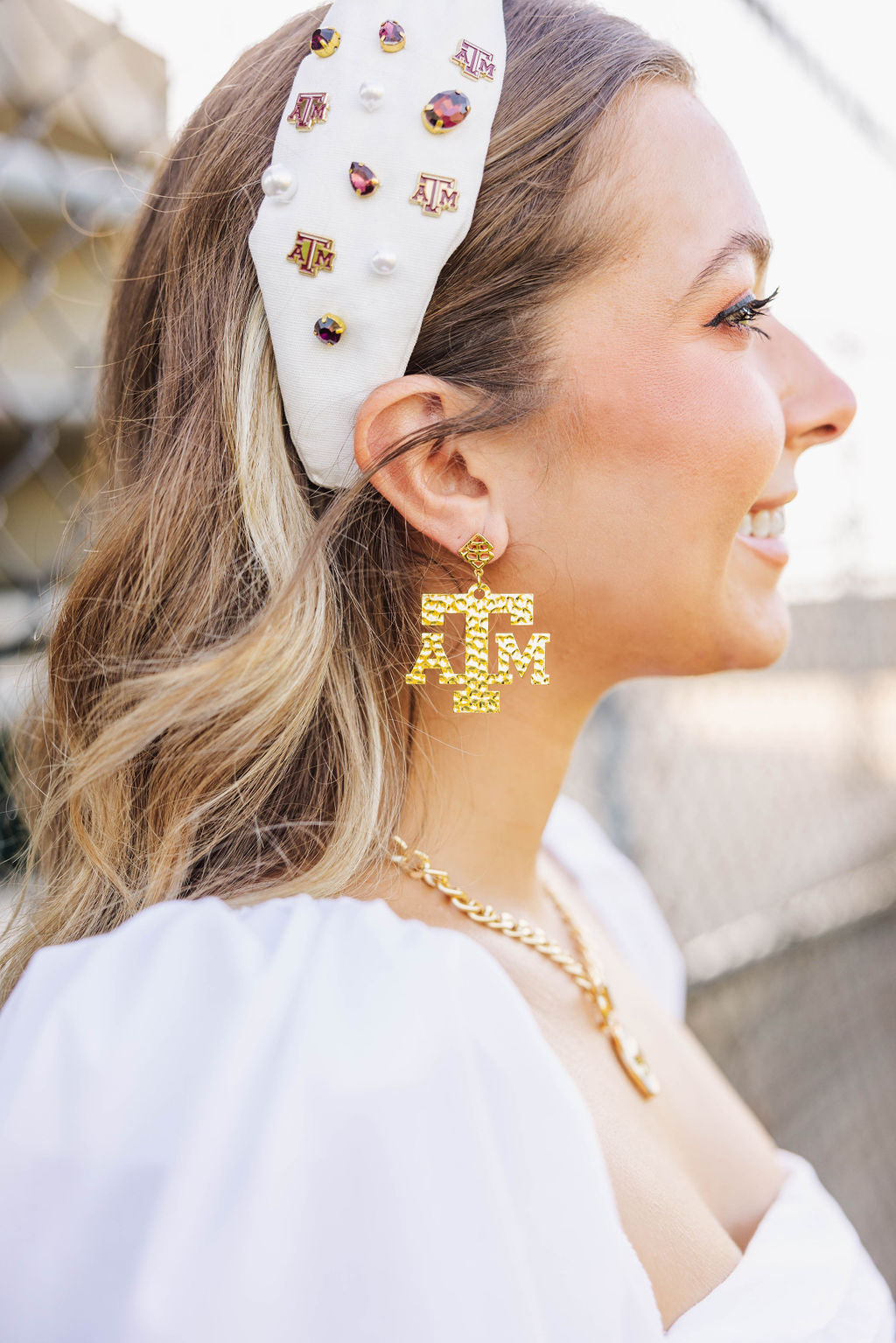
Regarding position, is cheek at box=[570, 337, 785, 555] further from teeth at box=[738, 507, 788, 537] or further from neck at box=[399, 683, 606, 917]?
neck at box=[399, 683, 606, 917]

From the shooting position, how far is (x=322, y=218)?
88cm

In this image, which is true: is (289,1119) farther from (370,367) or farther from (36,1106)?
(370,367)

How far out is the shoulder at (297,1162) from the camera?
0.63 m

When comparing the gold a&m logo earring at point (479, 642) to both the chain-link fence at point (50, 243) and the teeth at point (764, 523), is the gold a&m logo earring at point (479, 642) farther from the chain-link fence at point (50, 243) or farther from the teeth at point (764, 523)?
the chain-link fence at point (50, 243)

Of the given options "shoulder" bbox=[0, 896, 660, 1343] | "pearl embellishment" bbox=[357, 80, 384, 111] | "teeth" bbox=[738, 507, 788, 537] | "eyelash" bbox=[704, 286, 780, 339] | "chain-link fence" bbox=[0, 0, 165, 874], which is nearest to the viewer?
"shoulder" bbox=[0, 896, 660, 1343]

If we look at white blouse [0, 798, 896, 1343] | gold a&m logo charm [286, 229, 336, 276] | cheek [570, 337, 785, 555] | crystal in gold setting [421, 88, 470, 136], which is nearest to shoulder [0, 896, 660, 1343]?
white blouse [0, 798, 896, 1343]

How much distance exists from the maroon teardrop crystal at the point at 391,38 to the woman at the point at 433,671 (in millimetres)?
44

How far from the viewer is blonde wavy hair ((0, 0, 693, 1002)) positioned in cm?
91

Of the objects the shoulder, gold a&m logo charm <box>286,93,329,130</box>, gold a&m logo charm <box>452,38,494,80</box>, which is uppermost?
gold a&m logo charm <box>452,38,494,80</box>

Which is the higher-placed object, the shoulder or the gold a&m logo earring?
the gold a&m logo earring

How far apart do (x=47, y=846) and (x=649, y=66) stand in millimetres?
986

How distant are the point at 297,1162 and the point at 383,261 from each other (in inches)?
27.4

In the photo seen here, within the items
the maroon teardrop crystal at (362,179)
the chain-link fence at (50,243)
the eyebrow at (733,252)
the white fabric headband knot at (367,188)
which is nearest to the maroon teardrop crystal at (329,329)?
the white fabric headband knot at (367,188)

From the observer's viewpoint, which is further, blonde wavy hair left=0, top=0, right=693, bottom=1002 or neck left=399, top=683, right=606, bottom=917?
neck left=399, top=683, right=606, bottom=917
